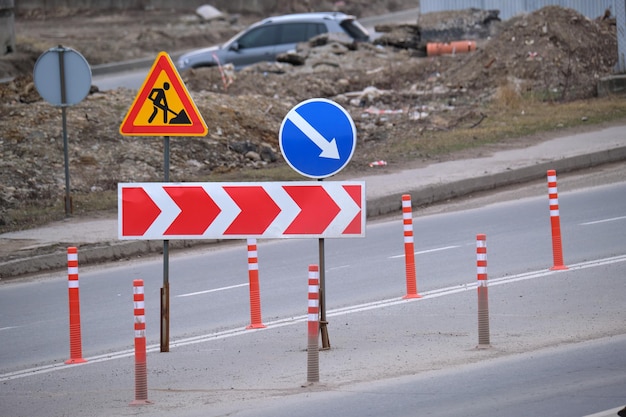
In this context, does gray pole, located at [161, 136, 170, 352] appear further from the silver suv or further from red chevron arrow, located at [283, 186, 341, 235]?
the silver suv

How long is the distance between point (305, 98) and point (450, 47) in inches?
334

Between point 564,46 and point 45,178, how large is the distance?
1406cm

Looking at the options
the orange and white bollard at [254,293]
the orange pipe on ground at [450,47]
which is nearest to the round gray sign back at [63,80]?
the orange and white bollard at [254,293]

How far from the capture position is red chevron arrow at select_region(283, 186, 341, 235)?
29.7ft

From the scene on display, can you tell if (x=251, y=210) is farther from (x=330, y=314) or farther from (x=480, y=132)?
(x=480, y=132)

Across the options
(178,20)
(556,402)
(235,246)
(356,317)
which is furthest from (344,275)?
(178,20)

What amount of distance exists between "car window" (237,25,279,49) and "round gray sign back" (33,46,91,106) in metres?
15.7

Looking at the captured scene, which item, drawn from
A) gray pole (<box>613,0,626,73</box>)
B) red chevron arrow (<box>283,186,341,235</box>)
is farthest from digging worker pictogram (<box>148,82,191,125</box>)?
gray pole (<box>613,0,626,73</box>)

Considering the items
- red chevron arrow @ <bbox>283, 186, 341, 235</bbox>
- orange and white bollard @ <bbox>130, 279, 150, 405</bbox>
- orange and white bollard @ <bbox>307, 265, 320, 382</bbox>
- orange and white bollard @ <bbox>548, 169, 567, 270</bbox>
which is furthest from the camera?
orange and white bollard @ <bbox>548, 169, 567, 270</bbox>

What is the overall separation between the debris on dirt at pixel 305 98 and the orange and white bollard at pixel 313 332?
33.7 ft

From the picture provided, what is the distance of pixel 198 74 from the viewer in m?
29.0

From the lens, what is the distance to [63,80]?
16719 mm

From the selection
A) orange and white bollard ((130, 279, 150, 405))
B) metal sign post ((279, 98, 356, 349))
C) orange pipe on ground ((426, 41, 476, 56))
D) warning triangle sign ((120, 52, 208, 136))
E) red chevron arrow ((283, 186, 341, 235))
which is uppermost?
orange pipe on ground ((426, 41, 476, 56))

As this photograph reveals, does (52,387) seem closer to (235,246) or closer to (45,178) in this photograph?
(235,246)
